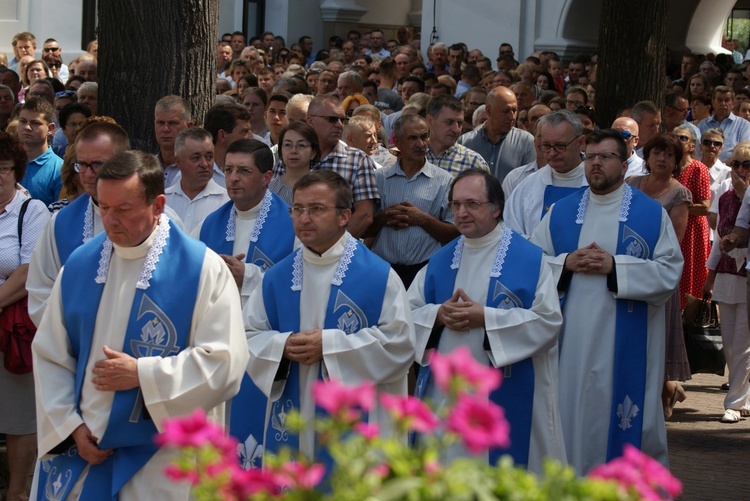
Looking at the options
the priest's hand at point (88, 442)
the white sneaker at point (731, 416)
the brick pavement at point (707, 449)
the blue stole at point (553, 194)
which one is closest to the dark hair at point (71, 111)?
the blue stole at point (553, 194)

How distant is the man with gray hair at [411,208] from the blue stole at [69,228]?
2358 mm

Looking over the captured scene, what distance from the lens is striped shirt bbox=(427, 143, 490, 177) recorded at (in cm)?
841

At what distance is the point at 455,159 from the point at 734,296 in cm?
236

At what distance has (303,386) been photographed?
17.9 ft

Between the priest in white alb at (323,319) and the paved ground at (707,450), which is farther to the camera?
the paved ground at (707,450)

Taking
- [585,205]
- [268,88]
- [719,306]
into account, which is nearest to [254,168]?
[585,205]

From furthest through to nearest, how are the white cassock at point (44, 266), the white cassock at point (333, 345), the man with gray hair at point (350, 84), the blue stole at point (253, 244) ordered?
the man with gray hair at point (350, 84)
the blue stole at point (253, 244)
the white cassock at point (44, 266)
the white cassock at point (333, 345)

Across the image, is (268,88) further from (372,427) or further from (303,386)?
(372,427)

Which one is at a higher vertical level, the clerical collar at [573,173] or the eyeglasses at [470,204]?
the clerical collar at [573,173]

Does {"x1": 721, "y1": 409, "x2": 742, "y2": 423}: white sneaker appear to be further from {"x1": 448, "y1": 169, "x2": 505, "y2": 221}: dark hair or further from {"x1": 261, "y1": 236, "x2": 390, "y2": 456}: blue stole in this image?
{"x1": 261, "y1": 236, "x2": 390, "y2": 456}: blue stole

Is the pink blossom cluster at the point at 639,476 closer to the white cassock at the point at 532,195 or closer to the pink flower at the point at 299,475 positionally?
the pink flower at the point at 299,475

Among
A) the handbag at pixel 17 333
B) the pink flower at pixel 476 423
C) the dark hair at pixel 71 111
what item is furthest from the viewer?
the dark hair at pixel 71 111

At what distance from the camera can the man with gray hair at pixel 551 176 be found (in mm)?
7512

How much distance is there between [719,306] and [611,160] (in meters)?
2.81
